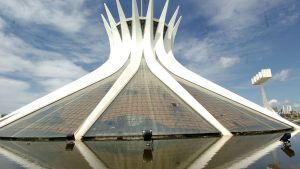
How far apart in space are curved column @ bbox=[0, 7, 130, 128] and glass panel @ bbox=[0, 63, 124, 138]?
1075 millimetres

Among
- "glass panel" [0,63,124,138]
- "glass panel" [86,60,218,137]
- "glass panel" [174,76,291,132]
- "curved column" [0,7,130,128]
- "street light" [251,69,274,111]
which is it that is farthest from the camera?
"street light" [251,69,274,111]

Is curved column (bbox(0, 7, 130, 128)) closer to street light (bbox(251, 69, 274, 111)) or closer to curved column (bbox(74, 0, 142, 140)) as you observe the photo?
curved column (bbox(74, 0, 142, 140))

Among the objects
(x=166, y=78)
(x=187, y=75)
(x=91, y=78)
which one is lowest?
(x=166, y=78)

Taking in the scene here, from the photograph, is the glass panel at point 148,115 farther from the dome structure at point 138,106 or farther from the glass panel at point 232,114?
the glass panel at point 232,114

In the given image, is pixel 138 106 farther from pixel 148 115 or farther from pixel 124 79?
pixel 124 79

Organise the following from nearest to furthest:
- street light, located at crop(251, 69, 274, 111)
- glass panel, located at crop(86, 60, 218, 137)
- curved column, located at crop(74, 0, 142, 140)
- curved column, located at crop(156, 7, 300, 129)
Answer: glass panel, located at crop(86, 60, 218, 137), curved column, located at crop(74, 0, 142, 140), curved column, located at crop(156, 7, 300, 129), street light, located at crop(251, 69, 274, 111)

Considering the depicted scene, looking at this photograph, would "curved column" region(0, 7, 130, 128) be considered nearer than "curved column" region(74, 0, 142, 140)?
No

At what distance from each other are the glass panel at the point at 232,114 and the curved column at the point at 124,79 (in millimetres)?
7269

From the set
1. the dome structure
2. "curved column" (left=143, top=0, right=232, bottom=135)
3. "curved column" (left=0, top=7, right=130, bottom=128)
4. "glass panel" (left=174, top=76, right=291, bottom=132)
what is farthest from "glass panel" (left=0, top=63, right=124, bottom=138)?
"glass panel" (left=174, top=76, right=291, bottom=132)

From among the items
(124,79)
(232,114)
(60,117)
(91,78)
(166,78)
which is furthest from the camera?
(91,78)

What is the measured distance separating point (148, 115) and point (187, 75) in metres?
13.8

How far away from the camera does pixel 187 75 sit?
3909 centimetres

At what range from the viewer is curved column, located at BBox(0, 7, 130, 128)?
110 ft

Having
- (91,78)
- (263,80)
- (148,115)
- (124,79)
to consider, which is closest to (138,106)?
(148,115)
